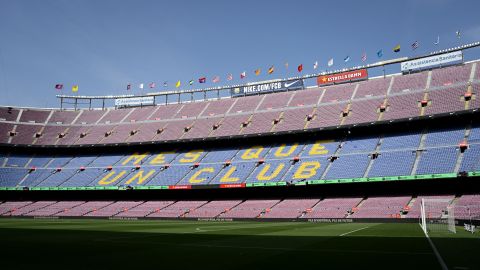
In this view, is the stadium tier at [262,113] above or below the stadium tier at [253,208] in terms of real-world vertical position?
above

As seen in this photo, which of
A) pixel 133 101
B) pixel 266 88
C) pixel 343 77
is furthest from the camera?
pixel 133 101

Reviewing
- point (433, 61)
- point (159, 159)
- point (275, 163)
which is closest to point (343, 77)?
point (433, 61)

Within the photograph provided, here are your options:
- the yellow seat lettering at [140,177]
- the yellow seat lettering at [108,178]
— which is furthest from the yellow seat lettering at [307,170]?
the yellow seat lettering at [108,178]

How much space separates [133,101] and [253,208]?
167ft

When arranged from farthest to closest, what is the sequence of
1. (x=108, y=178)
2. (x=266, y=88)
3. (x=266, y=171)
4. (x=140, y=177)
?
(x=266, y=88) < (x=108, y=178) < (x=140, y=177) < (x=266, y=171)

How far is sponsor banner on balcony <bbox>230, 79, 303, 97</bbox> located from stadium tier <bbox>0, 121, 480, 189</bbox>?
58.0 ft

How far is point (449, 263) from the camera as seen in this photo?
1244cm

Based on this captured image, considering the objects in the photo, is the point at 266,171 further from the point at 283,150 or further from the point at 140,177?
the point at 140,177

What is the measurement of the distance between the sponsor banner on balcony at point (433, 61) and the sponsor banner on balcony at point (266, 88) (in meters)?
21.0

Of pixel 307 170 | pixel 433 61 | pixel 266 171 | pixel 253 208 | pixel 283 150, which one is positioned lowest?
pixel 253 208

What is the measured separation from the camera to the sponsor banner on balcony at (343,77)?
74.4m

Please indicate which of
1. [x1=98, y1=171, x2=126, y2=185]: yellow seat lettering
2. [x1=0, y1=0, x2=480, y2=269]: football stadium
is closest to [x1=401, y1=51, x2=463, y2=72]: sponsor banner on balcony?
[x1=0, y1=0, x2=480, y2=269]: football stadium

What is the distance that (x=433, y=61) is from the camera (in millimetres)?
68188

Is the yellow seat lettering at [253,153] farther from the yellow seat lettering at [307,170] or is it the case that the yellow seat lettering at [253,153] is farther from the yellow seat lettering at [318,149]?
the yellow seat lettering at [307,170]
